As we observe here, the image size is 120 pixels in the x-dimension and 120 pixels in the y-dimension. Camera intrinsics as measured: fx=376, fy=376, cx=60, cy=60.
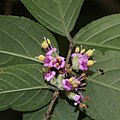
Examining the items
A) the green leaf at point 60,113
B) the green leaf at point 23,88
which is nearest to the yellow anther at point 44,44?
the green leaf at point 23,88

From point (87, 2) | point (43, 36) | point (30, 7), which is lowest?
point (87, 2)

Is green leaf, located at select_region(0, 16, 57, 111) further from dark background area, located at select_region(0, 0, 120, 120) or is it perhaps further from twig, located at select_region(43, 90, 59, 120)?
dark background area, located at select_region(0, 0, 120, 120)

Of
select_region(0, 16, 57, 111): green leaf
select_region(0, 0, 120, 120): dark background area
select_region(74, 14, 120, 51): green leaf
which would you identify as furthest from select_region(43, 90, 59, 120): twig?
select_region(0, 0, 120, 120): dark background area

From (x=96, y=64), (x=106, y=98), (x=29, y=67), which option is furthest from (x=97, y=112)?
(x=29, y=67)

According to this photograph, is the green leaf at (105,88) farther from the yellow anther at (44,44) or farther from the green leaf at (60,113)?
the yellow anther at (44,44)

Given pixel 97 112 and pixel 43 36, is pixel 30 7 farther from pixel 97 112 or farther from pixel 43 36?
pixel 97 112

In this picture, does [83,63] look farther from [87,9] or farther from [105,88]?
[87,9]
